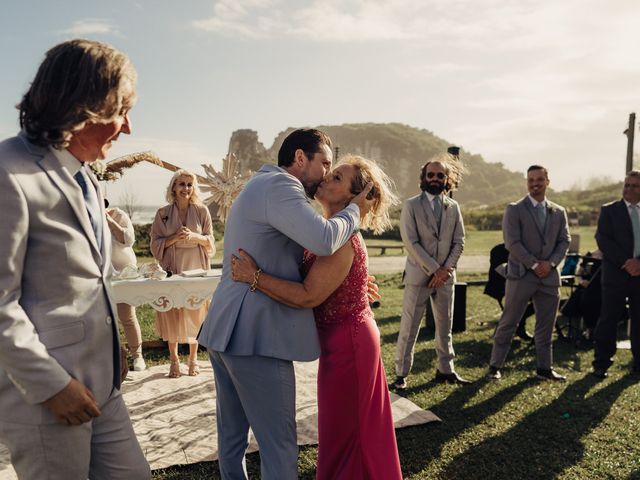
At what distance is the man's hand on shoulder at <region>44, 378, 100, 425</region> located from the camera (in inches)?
66.7

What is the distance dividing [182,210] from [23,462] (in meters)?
4.62

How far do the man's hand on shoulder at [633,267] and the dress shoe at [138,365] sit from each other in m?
5.80

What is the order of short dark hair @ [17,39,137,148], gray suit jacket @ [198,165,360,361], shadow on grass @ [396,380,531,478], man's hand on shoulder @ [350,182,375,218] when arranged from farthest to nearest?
shadow on grass @ [396,380,531,478] < man's hand on shoulder @ [350,182,375,218] < gray suit jacket @ [198,165,360,361] < short dark hair @ [17,39,137,148]

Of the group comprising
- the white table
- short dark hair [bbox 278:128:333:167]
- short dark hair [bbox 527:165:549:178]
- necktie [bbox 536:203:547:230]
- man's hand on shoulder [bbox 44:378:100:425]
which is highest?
short dark hair [bbox 527:165:549:178]

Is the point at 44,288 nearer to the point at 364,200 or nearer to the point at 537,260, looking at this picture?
the point at 364,200

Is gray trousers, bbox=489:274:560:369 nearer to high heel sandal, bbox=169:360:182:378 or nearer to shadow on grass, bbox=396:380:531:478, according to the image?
shadow on grass, bbox=396:380:531:478

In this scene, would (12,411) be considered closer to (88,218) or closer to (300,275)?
(88,218)

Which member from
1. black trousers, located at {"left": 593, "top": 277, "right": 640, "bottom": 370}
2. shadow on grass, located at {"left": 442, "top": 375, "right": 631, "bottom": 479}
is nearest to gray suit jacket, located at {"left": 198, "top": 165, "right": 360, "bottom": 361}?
shadow on grass, located at {"left": 442, "top": 375, "right": 631, "bottom": 479}

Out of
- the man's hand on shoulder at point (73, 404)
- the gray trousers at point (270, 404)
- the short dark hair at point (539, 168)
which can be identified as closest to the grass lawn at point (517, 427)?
the gray trousers at point (270, 404)

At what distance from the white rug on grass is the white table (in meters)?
0.86

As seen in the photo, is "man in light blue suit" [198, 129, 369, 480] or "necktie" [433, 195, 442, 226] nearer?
"man in light blue suit" [198, 129, 369, 480]

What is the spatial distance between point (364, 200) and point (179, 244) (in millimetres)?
3773

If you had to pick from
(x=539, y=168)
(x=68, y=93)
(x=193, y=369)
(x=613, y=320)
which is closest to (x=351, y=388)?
(x=68, y=93)

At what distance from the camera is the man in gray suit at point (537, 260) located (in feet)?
19.6
